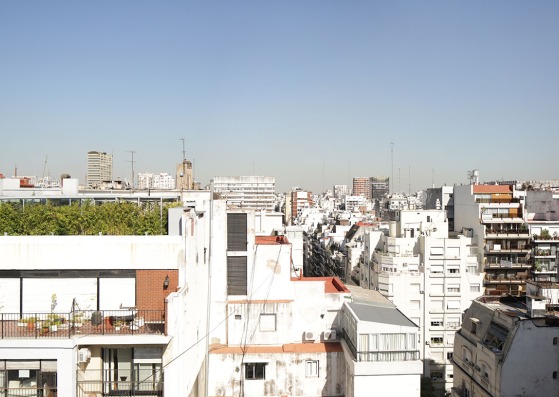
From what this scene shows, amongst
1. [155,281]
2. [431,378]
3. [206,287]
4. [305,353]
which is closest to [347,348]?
[305,353]

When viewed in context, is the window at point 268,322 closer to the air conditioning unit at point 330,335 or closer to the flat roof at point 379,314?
the air conditioning unit at point 330,335

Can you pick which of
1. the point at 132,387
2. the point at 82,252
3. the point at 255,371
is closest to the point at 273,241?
the point at 255,371

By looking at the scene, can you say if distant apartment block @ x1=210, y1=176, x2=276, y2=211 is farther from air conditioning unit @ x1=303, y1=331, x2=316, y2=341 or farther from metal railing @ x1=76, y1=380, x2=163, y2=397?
metal railing @ x1=76, y1=380, x2=163, y2=397

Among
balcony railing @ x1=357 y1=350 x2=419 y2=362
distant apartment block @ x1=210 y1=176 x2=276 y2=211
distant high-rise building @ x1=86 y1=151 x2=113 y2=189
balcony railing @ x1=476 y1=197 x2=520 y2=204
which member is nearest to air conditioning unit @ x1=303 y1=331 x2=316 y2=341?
balcony railing @ x1=357 y1=350 x2=419 y2=362

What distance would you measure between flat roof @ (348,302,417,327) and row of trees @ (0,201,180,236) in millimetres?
8759

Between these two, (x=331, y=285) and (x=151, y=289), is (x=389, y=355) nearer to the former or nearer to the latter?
(x=331, y=285)

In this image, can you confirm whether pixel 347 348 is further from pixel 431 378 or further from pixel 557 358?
pixel 431 378

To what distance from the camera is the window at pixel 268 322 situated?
22.8 metres

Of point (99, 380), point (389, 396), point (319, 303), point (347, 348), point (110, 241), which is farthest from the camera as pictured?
point (319, 303)

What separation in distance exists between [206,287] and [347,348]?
6349mm

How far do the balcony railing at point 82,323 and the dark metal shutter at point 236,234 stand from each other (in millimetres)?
9042

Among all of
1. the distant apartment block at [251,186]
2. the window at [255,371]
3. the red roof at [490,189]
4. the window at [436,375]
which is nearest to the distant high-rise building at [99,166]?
the distant apartment block at [251,186]

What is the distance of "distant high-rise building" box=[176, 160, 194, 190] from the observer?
4494cm

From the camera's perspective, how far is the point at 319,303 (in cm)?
2269
